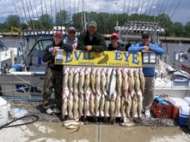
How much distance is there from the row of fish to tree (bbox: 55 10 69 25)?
4556mm

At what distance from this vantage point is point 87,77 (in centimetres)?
716

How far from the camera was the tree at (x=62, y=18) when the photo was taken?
37.6 feet

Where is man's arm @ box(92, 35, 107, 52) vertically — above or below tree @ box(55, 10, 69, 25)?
below

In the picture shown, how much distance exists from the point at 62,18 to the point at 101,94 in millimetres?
5147

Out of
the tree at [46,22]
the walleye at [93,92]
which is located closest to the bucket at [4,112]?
the walleye at [93,92]

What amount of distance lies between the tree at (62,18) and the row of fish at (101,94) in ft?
14.9

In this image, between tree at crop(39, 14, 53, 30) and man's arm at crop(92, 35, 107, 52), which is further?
tree at crop(39, 14, 53, 30)

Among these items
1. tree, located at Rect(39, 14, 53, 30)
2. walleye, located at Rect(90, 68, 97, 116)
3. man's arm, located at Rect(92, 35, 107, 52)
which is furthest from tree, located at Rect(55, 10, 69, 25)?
walleye, located at Rect(90, 68, 97, 116)

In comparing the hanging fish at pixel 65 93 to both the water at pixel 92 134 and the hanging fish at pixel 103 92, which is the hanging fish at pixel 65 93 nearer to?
the water at pixel 92 134

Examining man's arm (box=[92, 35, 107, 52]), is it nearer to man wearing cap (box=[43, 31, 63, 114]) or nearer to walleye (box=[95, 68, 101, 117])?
walleye (box=[95, 68, 101, 117])

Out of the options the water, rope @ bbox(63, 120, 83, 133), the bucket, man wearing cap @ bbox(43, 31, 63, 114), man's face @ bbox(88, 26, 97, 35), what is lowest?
the water

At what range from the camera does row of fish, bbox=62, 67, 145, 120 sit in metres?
7.16

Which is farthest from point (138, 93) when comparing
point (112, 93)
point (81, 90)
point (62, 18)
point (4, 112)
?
point (62, 18)

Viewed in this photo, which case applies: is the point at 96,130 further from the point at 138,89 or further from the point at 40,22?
the point at 40,22
